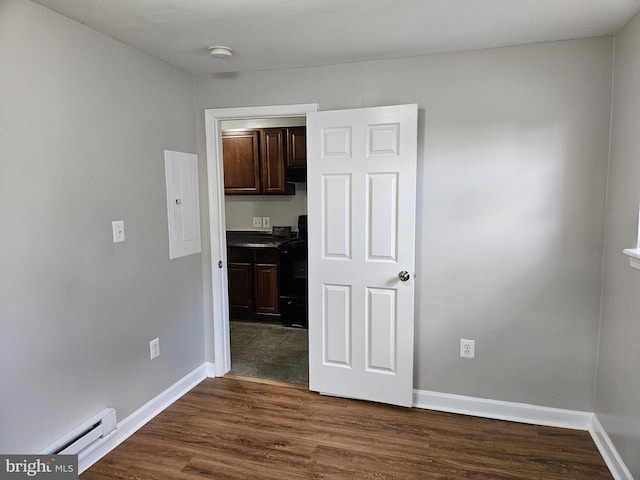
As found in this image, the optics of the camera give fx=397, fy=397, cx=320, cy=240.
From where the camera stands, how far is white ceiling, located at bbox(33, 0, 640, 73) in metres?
1.79

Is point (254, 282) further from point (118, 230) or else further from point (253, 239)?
point (118, 230)

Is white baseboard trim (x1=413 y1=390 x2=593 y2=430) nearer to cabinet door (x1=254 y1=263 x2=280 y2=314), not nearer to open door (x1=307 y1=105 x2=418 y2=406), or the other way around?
open door (x1=307 y1=105 x2=418 y2=406)

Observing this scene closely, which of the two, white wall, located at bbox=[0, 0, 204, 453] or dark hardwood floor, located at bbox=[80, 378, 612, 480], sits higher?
white wall, located at bbox=[0, 0, 204, 453]

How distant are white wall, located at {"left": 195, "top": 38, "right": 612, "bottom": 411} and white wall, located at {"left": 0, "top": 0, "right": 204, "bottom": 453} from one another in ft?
4.11

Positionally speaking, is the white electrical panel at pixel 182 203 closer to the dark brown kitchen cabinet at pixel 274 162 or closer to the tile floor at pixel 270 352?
the tile floor at pixel 270 352

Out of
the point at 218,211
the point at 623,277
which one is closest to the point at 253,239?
the point at 218,211

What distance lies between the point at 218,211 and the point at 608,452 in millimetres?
2816

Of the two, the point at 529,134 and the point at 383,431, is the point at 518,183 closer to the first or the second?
the point at 529,134

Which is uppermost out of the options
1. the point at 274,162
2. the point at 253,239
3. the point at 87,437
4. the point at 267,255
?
the point at 274,162

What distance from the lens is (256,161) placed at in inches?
176

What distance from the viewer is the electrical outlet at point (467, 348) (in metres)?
2.56

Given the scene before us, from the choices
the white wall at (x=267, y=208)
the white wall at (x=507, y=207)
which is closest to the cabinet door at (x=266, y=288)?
the white wall at (x=267, y=208)

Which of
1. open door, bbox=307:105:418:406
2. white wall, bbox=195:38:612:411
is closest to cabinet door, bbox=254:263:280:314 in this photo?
open door, bbox=307:105:418:406

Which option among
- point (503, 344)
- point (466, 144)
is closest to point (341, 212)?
point (466, 144)
